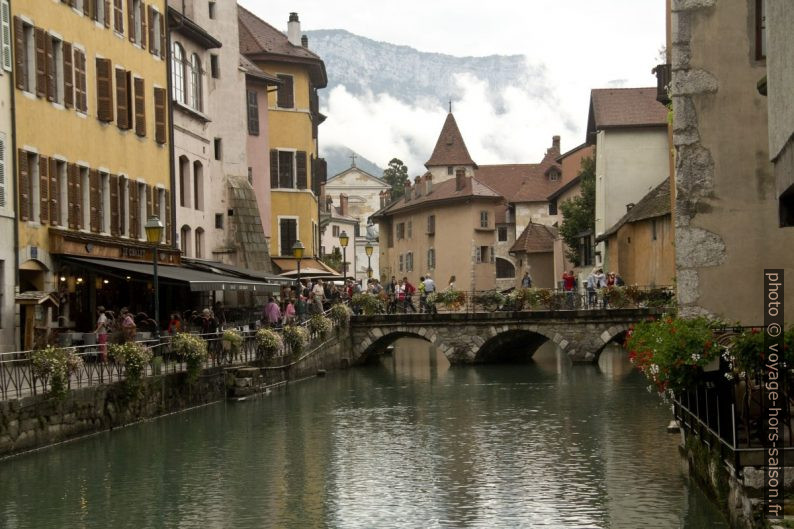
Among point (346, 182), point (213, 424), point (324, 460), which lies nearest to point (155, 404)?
point (213, 424)

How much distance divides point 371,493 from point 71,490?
15.0 feet

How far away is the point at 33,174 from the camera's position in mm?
33469

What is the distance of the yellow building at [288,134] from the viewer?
5900cm

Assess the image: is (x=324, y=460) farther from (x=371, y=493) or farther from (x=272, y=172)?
(x=272, y=172)

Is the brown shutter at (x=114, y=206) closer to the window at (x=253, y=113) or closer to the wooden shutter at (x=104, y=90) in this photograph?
the wooden shutter at (x=104, y=90)

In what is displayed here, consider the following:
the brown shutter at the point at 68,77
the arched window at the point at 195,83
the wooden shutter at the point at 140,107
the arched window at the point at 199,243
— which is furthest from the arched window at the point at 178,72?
the brown shutter at the point at 68,77

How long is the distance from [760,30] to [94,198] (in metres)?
22.1

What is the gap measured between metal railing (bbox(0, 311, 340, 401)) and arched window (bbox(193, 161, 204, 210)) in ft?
20.2

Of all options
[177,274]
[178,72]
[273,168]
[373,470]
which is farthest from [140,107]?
[373,470]

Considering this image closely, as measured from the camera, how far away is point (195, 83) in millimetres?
49219

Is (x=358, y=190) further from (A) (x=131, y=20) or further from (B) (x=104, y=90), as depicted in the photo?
(B) (x=104, y=90)

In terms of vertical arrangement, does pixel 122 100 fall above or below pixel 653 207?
above

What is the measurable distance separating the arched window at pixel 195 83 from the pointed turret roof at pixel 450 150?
2604 inches

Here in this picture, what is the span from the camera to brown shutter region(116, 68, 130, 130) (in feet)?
129
